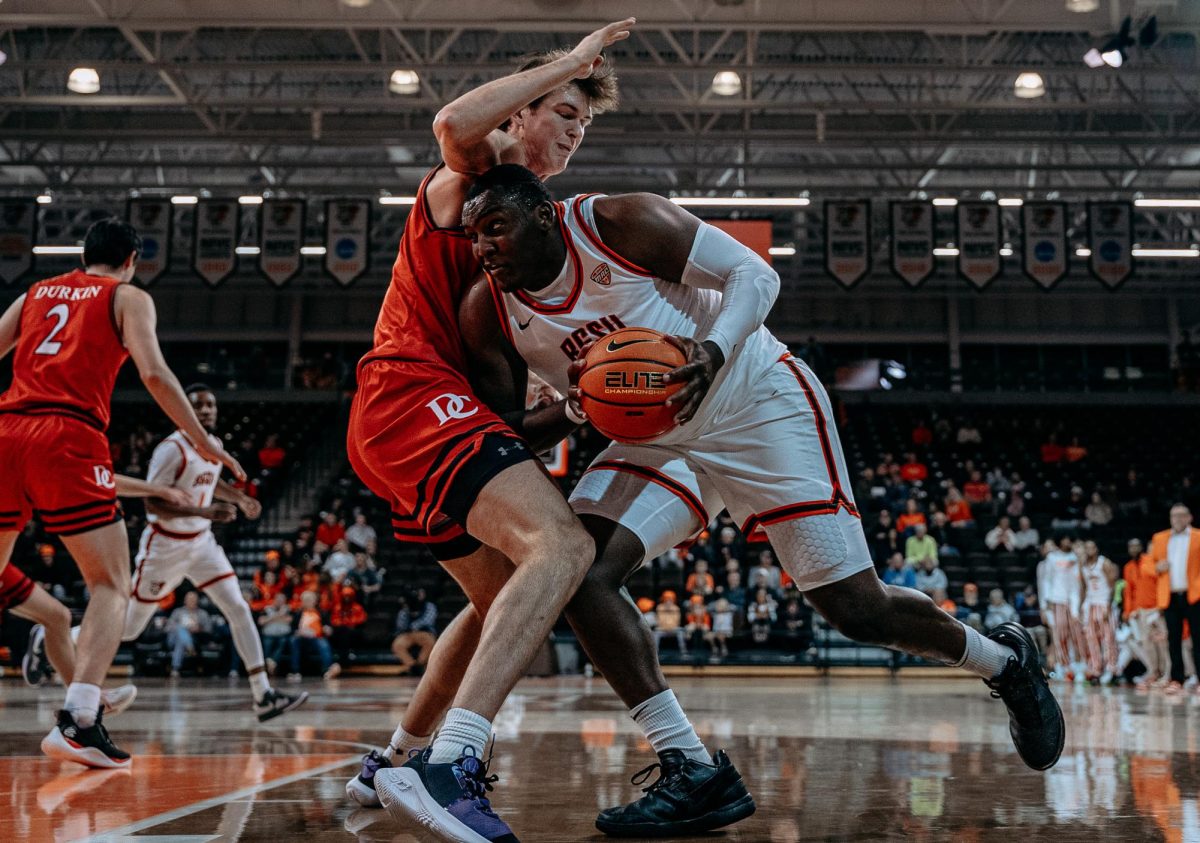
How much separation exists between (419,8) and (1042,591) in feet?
31.7

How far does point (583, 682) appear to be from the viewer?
11406 mm

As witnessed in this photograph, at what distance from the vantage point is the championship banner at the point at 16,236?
57.5 feet

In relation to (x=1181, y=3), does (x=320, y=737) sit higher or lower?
lower

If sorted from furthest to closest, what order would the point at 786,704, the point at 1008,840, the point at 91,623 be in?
the point at 786,704 < the point at 91,623 < the point at 1008,840

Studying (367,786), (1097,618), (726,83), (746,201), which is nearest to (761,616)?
(1097,618)

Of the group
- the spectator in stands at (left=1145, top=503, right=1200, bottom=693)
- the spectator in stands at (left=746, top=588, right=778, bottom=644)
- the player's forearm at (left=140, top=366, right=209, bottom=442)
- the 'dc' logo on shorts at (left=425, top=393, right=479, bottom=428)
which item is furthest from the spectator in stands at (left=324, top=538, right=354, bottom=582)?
the 'dc' logo on shorts at (left=425, top=393, right=479, bottom=428)

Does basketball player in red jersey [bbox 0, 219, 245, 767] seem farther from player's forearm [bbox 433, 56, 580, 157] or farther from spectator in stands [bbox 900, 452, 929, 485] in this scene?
spectator in stands [bbox 900, 452, 929, 485]

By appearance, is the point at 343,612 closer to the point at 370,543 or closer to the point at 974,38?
the point at 370,543

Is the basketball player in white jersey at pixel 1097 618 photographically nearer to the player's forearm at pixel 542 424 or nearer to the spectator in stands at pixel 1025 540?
the spectator in stands at pixel 1025 540

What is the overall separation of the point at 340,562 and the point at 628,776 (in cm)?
1158

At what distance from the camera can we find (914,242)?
1772cm

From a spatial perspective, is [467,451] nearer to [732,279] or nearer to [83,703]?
[732,279]

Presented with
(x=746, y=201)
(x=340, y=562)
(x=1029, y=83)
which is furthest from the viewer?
(x=746, y=201)

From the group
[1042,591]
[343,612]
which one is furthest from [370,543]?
[1042,591]
